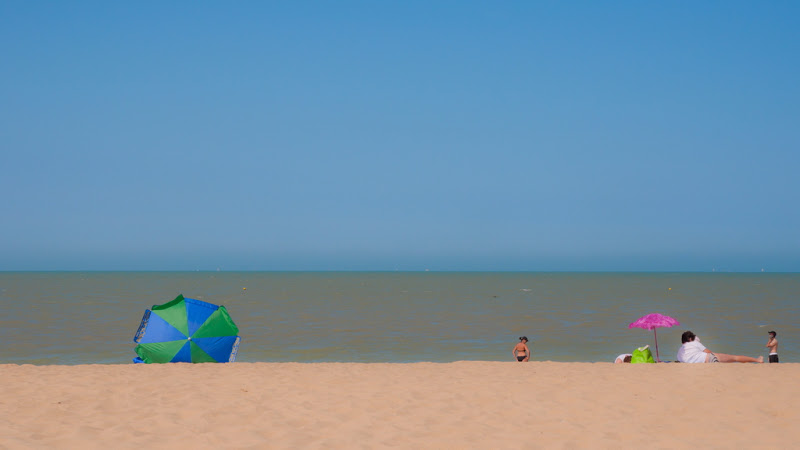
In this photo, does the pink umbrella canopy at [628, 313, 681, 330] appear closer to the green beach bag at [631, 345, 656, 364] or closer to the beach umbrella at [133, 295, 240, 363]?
the green beach bag at [631, 345, 656, 364]

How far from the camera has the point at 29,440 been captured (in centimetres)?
730

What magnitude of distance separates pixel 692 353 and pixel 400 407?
825cm

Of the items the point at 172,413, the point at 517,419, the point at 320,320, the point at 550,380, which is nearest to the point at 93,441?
the point at 172,413

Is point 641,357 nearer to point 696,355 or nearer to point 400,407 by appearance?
point 696,355

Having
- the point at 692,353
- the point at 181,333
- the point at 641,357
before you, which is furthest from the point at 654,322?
the point at 181,333

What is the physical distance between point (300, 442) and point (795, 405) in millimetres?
7177

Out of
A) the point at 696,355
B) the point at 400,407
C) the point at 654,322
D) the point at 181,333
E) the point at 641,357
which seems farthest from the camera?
the point at 654,322

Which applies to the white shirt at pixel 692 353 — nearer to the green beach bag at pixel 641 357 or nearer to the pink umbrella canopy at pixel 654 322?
the green beach bag at pixel 641 357

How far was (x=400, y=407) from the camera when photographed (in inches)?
365

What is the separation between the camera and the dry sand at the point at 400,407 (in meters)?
7.58

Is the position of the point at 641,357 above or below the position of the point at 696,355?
below

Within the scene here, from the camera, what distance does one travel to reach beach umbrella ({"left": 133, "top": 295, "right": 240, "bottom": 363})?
45.5 feet

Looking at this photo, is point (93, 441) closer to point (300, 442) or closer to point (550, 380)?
point (300, 442)

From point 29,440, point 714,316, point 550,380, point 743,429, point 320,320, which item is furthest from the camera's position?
point 714,316
